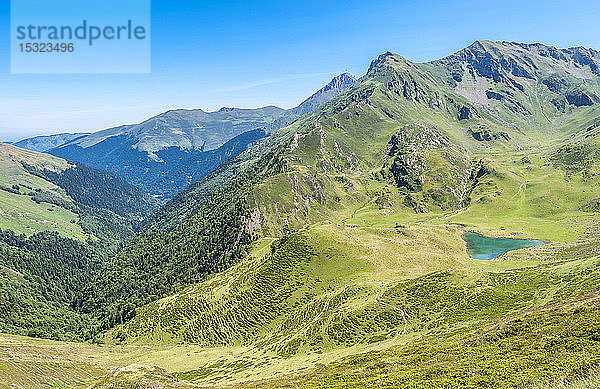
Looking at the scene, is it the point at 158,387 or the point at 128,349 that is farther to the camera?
the point at 128,349

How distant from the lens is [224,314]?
16800cm

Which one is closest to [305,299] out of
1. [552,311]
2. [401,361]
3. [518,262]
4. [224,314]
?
[224,314]

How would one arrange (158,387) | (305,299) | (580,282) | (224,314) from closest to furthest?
(158,387) → (580,282) → (305,299) → (224,314)

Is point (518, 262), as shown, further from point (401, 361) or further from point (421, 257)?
point (401, 361)

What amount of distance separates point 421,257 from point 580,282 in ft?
307

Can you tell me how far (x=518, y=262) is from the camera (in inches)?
6786

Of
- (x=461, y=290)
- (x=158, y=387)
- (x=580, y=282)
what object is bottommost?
(x=158, y=387)

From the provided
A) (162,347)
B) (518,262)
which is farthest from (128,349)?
(518,262)

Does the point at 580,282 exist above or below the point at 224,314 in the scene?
above

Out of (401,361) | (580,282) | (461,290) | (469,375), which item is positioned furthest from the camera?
(461,290)

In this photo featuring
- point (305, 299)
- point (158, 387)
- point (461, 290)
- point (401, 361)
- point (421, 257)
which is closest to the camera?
point (401, 361)

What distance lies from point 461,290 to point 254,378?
75489 millimetres

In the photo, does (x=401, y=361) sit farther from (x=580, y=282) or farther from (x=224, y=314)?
(x=224, y=314)

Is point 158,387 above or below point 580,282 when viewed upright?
below
